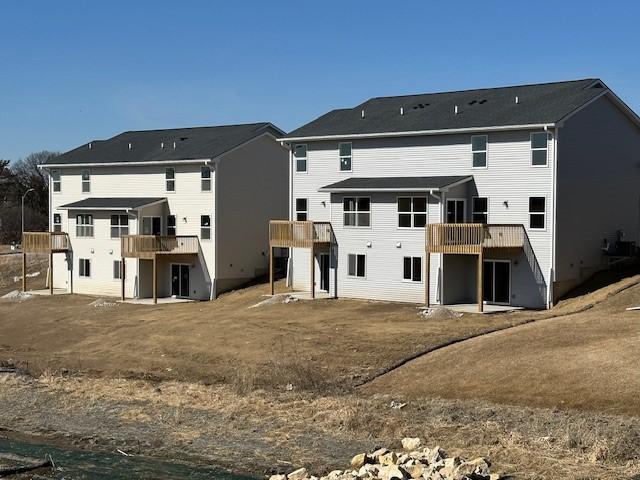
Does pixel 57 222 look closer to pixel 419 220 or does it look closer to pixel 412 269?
pixel 412 269

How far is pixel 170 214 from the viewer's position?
48.7 metres

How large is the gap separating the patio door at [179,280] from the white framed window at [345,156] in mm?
10925

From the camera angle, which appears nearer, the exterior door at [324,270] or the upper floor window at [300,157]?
the exterior door at [324,270]

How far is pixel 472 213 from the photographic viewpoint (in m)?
38.7

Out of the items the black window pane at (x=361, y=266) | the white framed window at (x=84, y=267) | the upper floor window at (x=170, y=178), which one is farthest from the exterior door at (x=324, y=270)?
the white framed window at (x=84, y=267)

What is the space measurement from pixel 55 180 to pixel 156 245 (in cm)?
1194

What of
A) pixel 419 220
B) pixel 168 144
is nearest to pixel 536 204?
pixel 419 220

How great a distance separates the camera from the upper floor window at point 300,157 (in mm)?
44625

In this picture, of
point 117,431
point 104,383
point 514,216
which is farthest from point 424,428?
point 514,216

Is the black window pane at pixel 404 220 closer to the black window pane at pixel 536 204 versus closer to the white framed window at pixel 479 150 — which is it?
the white framed window at pixel 479 150

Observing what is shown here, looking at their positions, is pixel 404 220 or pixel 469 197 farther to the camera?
pixel 404 220

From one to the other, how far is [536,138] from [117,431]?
22194 mm

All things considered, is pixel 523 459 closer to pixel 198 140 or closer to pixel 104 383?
pixel 104 383

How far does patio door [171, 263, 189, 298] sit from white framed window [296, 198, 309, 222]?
7.47 meters
